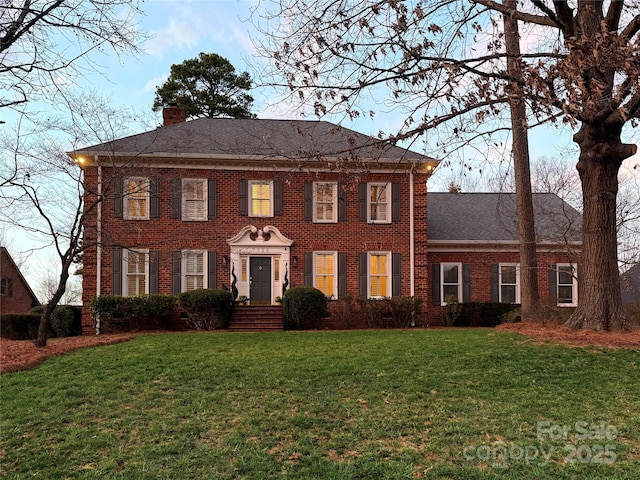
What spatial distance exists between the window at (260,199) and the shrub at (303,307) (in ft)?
9.69

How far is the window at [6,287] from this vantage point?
103ft

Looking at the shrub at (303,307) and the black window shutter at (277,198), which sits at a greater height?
the black window shutter at (277,198)

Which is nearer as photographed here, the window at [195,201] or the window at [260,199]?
the window at [195,201]

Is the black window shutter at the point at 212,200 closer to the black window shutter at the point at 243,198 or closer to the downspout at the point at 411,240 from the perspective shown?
the black window shutter at the point at 243,198

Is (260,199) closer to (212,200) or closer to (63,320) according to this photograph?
(212,200)

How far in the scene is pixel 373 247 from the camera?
17.0m

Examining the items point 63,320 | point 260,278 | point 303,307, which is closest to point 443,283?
point 303,307

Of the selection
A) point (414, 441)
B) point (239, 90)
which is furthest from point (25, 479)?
point (239, 90)

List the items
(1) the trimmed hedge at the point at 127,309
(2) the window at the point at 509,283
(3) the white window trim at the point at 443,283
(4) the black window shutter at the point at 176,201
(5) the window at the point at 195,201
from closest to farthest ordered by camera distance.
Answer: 1. (1) the trimmed hedge at the point at 127,309
2. (4) the black window shutter at the point at 176,201
3. (5) the window at the point at 195,201
4. (3) the white window trim at the point at 443,283
5. (2) the window at the point at 509,283

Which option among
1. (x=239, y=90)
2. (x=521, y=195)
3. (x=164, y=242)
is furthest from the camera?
(x=239, y=90)

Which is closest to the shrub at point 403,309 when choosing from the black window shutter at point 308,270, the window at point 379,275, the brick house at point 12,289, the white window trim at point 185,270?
the window at point 379,275

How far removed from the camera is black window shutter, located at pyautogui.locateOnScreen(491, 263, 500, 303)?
59.9 feet

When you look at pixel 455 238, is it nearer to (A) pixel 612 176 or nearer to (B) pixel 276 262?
(B) pixel 276 262

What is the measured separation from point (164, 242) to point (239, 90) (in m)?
20.2
